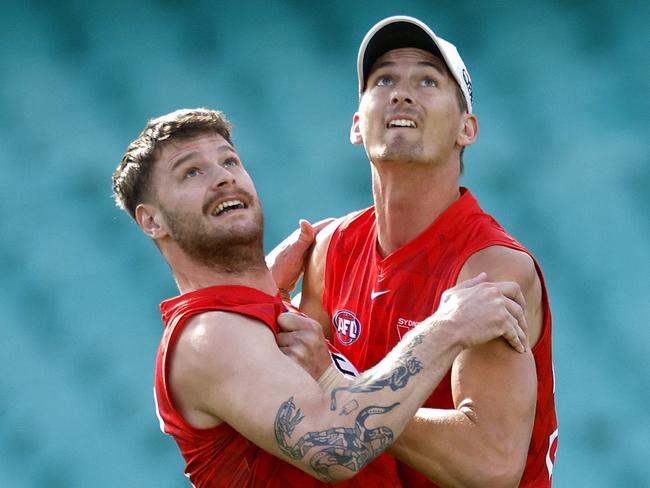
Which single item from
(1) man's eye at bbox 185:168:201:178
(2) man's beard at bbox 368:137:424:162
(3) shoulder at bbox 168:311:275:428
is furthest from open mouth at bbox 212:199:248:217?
(2) man's beard at bbox 368:137:424:162

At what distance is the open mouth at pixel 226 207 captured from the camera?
118 inches

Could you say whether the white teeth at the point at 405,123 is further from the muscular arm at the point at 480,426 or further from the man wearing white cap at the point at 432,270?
the muscular arm at the point at 480,426

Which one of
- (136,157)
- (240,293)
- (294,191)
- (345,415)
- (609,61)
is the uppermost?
(609,61)

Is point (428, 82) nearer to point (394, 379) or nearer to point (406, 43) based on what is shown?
point (406, 43)

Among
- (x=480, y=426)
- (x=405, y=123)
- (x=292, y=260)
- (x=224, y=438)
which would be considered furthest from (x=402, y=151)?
(x=224, y=438)

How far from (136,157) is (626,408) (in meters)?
2.16

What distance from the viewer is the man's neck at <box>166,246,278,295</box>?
3.02m

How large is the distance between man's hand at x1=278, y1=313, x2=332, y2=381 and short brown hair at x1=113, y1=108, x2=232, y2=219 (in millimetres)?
494

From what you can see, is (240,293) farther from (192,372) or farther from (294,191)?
(294,191)

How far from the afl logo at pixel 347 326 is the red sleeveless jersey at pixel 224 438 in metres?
0.42

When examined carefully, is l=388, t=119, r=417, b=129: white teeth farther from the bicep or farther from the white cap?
the bicep

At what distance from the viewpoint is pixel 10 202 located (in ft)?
15.4

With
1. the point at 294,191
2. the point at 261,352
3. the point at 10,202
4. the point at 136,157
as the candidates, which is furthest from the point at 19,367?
the point at 261,352

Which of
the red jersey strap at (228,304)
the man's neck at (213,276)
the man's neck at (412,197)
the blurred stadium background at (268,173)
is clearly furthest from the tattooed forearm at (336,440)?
the blurred stadium background at (268,173)
